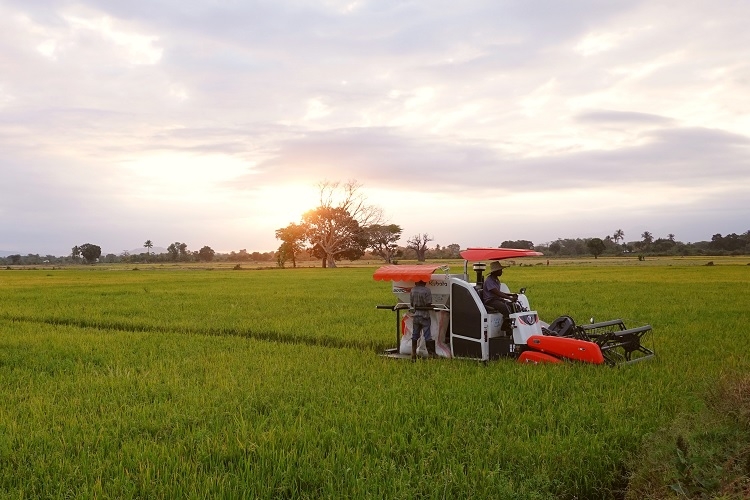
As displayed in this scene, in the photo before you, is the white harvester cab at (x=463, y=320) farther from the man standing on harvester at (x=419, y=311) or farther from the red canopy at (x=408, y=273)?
the man standing on harvester at (x=419, y=311)

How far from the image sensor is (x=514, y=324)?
910cm

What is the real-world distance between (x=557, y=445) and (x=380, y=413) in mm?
1967

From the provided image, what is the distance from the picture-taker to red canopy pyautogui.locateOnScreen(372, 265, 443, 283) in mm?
9383

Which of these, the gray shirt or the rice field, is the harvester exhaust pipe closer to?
the gray shirt

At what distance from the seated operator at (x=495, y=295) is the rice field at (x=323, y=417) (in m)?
0.89

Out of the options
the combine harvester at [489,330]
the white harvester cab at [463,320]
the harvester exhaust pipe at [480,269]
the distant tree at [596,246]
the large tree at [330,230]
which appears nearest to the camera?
the combine harvester at [489,330]

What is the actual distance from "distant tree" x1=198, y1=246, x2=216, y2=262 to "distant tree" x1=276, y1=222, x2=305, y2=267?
5846 cm

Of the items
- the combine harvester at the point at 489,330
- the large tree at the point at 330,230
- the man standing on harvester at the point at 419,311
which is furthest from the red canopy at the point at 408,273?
the large tree at the point at 330,230

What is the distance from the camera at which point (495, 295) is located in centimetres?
920

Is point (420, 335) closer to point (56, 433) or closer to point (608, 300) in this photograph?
point (56, 433)

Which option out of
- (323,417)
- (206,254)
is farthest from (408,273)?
(206,254)

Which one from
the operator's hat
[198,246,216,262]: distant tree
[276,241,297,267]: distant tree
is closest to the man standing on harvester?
the operator's hat

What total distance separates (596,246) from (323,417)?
361 feet

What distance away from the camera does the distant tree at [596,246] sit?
108 metres
